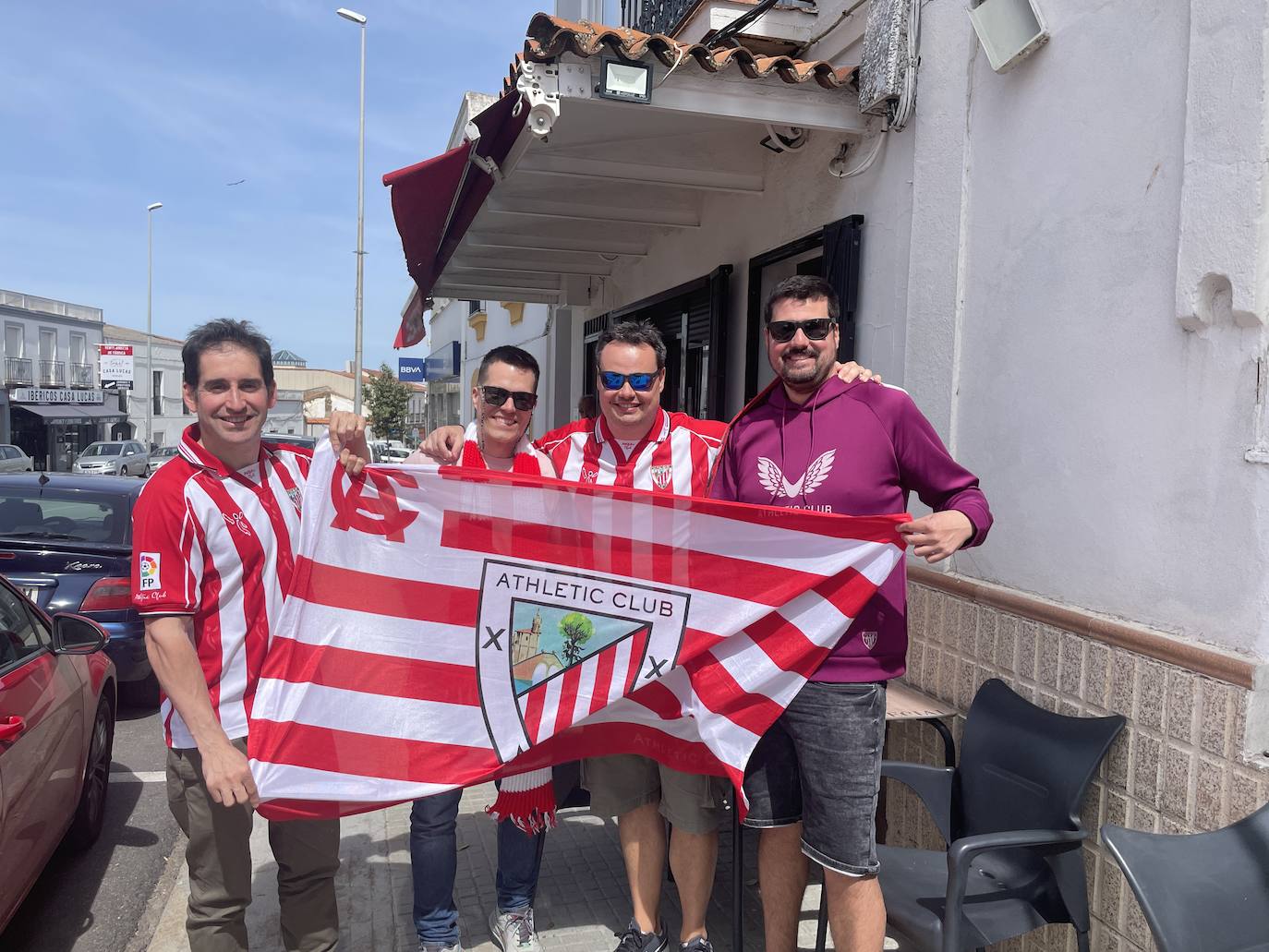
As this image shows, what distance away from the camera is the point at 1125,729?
266 cm

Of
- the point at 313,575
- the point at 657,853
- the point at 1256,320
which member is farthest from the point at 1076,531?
the point at 313,575

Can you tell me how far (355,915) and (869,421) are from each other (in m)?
2.80

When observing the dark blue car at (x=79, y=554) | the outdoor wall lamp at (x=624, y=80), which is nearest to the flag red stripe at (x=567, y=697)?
the outdoor wall lamp at (x=624, y=80)

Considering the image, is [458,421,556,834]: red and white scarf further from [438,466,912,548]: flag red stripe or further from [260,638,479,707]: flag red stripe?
[260,638,479,707]: flag red stripe

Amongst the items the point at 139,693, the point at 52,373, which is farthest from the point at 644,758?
the point at 52,373

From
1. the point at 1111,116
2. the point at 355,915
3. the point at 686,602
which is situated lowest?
the point at 355,915

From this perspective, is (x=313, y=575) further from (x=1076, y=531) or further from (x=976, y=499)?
(x=1076, y=531)

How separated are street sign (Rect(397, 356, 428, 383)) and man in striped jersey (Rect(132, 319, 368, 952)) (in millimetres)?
21040

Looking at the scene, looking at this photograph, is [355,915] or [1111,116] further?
[355,915]

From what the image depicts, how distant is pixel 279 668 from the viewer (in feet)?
8.81

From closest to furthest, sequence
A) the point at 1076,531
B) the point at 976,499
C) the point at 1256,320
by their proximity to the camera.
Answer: the point at 1256,320 < the point at 976,499 < the point at 1076,531

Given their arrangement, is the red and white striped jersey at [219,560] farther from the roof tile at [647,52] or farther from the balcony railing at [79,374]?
the balcony railing at [79,374]

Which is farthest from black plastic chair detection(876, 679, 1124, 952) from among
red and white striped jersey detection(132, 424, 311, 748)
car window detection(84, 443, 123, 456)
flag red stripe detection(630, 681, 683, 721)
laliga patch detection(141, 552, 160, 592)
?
car window detection(84, 443, 123, 456)

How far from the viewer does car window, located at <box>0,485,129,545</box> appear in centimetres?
617
